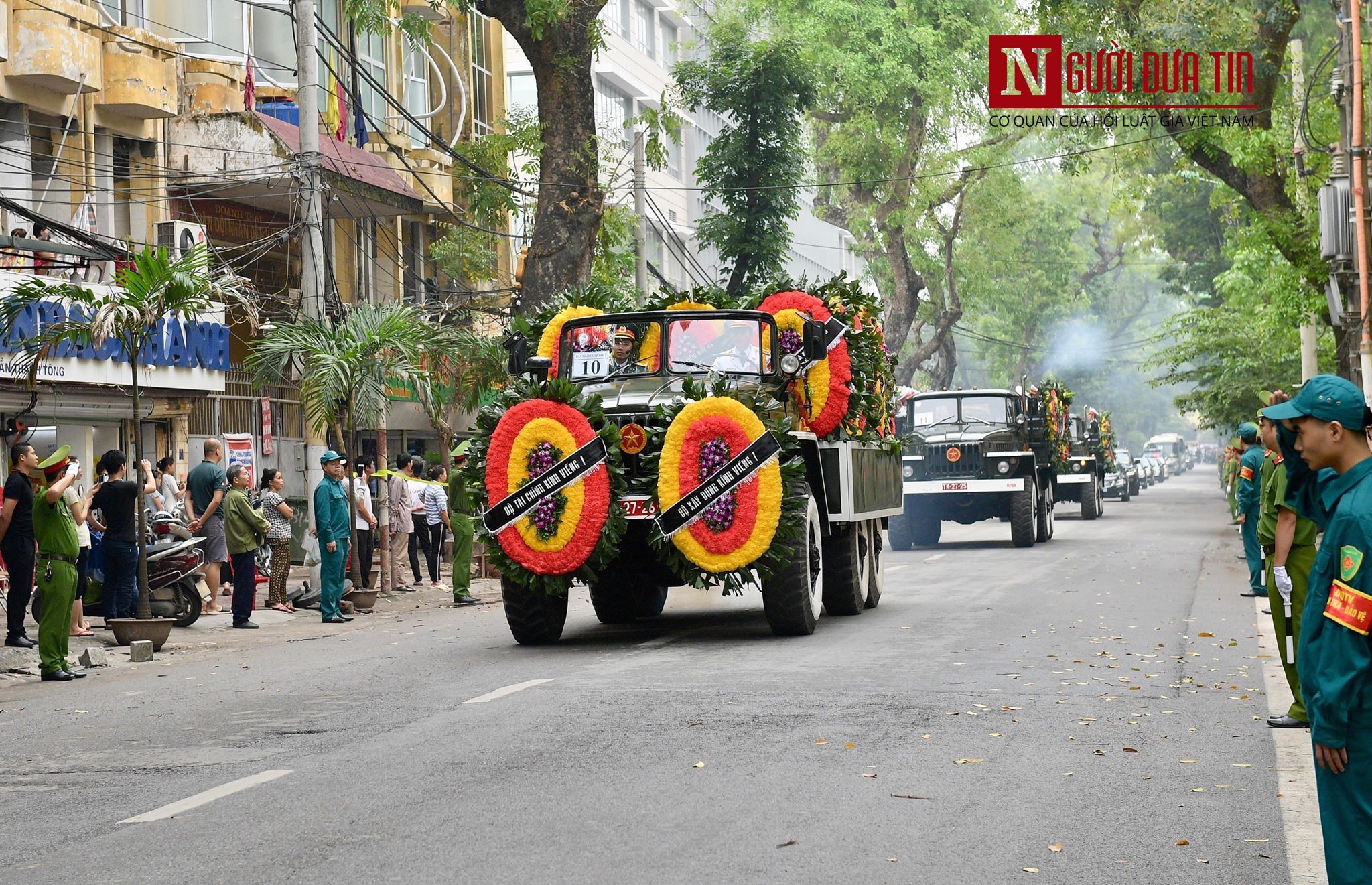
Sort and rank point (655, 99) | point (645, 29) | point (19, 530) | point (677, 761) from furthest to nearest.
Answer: point (645, 29) < point (655, 99) < point (19, 530) < point (677, 761)

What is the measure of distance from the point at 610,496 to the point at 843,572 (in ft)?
11.3

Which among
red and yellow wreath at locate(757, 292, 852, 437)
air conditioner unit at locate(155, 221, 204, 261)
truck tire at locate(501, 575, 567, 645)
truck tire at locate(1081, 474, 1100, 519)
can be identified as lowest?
truck tire at locate(1081, 474, 1100, 519)

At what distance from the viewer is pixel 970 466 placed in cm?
2792

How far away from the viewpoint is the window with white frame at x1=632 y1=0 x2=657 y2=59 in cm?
5381

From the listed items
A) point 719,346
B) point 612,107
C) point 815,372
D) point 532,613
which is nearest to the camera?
point 532,613

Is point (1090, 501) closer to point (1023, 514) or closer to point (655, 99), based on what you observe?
point (1023, 514)

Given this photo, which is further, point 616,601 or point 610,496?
point 616,601

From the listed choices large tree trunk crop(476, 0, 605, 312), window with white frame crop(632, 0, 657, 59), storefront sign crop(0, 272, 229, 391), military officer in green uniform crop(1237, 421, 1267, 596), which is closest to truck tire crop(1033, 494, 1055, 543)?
large tree trunk crop(476, 0, 605, 312)

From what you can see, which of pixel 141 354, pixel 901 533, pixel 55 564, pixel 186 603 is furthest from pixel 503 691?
pixel 901 533

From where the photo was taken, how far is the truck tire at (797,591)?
515 inches

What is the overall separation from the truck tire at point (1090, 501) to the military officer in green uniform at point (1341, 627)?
3634 cm

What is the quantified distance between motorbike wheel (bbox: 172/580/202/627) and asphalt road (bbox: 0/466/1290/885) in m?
3.33

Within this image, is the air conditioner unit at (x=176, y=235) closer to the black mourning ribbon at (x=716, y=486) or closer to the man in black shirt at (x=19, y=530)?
the man in black shirt at (x=19, y=530)

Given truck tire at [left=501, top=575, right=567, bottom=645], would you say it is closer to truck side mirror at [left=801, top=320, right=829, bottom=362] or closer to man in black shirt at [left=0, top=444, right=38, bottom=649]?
truck side mirror at [left=801, top=320, right=829, bottom=362]
